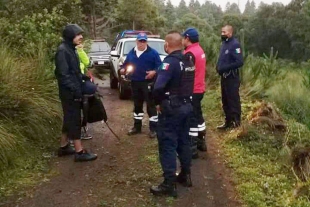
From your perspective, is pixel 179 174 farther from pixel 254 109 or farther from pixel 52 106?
pixel 254 109

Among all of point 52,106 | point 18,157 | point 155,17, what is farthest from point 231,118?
point 155,17

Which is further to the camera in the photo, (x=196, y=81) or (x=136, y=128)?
(x=136, y=128)

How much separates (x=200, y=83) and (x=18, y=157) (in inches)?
117

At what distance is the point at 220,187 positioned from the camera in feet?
19.5

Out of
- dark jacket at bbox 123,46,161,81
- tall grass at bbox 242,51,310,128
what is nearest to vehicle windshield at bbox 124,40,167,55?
tall grass at bbox 242,51,310,128

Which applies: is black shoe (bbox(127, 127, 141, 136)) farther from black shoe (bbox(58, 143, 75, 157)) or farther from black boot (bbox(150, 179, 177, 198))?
black boot (bbox(150, 179, 177, 198))

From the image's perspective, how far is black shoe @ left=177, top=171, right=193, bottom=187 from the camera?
5.91 metres

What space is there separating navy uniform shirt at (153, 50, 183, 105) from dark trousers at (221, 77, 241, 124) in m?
2.98

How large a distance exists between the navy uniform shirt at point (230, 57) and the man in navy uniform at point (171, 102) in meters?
2.57

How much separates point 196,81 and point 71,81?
1.92m

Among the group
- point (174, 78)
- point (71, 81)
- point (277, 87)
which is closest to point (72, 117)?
point (71, 81)

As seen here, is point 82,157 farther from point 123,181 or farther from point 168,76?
point 168,76

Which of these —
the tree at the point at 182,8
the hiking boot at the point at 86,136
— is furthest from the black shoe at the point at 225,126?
the tree at the point at 182,8

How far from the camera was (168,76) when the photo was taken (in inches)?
212
